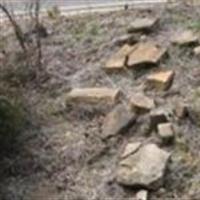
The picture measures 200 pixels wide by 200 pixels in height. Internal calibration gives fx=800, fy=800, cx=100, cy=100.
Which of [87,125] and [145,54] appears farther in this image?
[145,54]

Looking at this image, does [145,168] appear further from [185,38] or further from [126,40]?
[126,40]

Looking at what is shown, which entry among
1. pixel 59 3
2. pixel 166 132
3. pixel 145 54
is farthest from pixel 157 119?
pixel 59 3

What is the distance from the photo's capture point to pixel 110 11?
704 centimetres

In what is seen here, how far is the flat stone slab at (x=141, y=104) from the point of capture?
5.29m

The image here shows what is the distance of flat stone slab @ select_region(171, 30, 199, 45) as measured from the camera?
19.6 feet

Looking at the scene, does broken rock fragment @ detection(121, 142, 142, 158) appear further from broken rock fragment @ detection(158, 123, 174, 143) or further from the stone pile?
broken rock fragment @ detection(158, 123, 174, 143)

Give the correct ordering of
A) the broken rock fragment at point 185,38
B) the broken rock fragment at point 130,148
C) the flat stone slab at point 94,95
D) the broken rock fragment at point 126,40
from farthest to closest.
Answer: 1. the broken rock fragment at point 126,40
2. the broken rock fragment at point 185,38
3. the flat stone slab at point 94,95
4. the broken rock fragment at point 130,148

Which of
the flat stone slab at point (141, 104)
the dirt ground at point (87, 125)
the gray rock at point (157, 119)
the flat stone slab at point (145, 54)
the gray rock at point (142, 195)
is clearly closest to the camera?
the gray rock at point (142, 195)

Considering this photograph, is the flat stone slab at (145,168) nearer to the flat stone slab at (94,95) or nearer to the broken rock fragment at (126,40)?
the flat stone slab at (94,95)

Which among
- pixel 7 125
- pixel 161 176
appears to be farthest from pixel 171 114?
pixel 7 125

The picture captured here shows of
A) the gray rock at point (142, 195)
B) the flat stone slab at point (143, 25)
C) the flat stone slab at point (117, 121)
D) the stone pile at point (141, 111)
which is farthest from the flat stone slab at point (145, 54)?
the gray rock at point (142, 195)

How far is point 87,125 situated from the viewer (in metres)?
5.37

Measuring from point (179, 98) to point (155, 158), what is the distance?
2.52ft

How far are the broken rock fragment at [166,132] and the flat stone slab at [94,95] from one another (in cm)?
57
